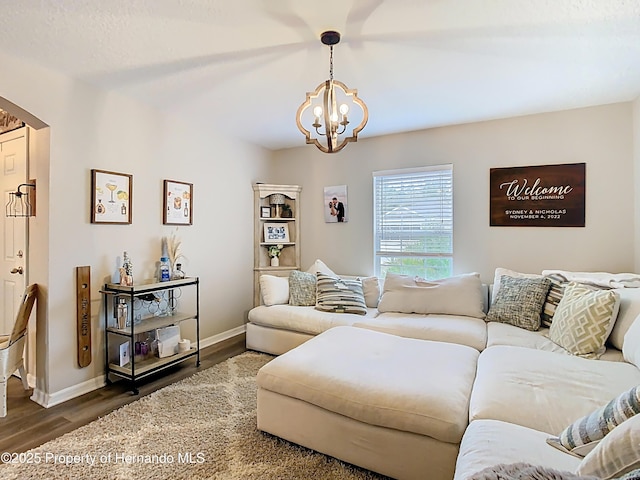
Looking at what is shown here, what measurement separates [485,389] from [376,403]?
53 centimetres

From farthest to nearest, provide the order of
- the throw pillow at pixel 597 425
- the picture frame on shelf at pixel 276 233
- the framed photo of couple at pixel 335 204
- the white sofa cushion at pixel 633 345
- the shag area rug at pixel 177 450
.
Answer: the picture frame on shelf at pixel 276 233
the framed photo of couple at pixel 335 204
the white sofa cushion at pixel 633 345
the shag area rug at pixel 177 450
the throw pillow at pixel 597 425

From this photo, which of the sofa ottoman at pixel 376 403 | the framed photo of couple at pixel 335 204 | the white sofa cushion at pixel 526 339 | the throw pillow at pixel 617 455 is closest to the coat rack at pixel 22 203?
the sofa ottoman at pixel 376 403

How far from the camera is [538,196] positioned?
328cm

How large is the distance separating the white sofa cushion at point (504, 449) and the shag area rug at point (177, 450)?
2.15 ft

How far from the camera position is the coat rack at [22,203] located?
2.55 m

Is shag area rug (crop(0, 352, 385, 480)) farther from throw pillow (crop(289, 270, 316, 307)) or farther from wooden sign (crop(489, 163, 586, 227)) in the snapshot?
wooden sign (crop(489, 163, 586, 227))

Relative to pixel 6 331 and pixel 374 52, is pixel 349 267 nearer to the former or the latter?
pixel 374 52

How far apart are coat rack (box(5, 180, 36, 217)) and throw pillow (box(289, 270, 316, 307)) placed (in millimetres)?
2293

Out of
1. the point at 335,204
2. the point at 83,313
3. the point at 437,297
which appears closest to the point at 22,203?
the point at 83,313

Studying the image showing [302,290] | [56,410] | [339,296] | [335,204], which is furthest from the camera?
[335,204]

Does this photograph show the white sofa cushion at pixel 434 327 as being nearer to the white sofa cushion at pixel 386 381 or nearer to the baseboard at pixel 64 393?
the white sofa cushion at pixel 386 381

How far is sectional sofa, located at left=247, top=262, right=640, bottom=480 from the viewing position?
1.17 meters

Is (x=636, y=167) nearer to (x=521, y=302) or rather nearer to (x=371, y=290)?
(x=521, y=302)

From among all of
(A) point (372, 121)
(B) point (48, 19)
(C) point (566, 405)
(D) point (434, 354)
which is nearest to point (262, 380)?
(D) point (434, 354)
